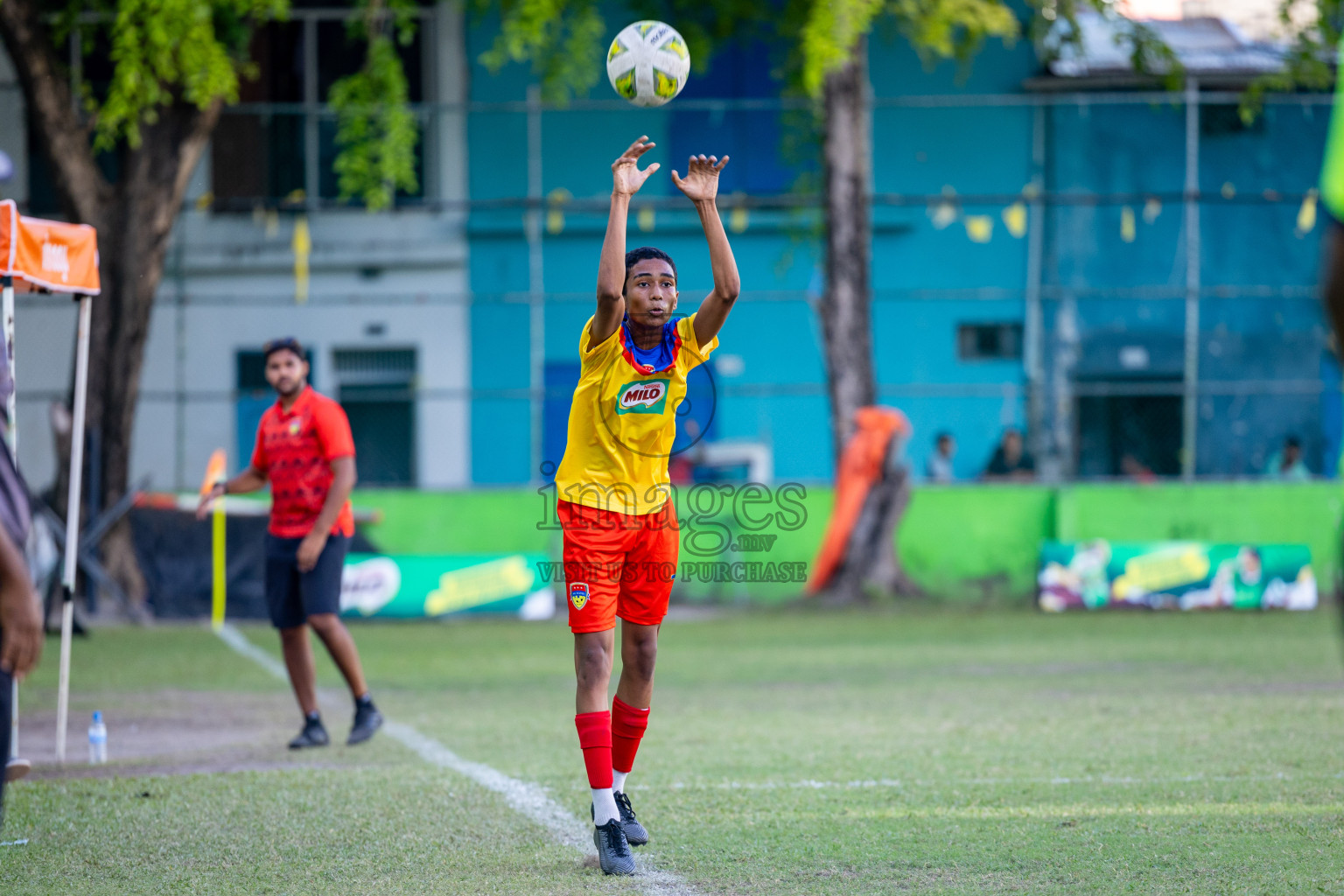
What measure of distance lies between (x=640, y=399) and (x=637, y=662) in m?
0.99

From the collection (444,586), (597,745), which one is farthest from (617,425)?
(444,586)

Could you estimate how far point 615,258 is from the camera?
524cm

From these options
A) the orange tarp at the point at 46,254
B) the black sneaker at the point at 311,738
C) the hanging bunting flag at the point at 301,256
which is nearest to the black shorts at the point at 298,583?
the black sneaker at the point at 311,738

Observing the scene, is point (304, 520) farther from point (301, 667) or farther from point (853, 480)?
point (853, 480)

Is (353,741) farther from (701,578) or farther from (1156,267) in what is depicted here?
(1156,267)

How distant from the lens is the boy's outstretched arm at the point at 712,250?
17.7 feet

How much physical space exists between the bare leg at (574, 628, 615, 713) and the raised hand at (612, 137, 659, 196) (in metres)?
1.58

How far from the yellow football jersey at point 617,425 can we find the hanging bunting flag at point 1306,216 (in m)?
17.1

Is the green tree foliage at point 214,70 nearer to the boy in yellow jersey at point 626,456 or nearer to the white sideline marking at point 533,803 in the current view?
the white sideline marking at point 533,803

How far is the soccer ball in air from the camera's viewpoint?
6504 millimetres

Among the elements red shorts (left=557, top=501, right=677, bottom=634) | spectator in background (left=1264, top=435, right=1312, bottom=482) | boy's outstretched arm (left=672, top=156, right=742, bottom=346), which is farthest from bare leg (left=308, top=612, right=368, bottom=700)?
spectator in background (left=1264, top=435, right=1312, bottom=482)

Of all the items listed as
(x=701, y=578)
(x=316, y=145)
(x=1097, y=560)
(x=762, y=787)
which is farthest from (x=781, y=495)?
(x=762, y=787)

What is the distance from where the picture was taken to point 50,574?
14.7 m

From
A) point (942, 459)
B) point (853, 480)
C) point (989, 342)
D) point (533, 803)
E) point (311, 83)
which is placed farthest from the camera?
point (989, 342)
